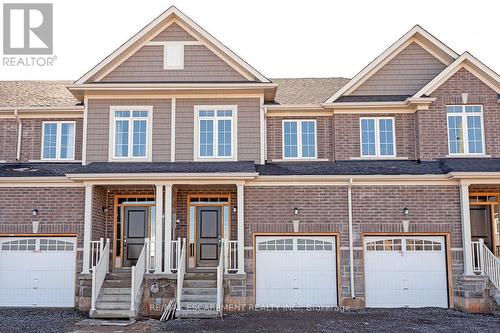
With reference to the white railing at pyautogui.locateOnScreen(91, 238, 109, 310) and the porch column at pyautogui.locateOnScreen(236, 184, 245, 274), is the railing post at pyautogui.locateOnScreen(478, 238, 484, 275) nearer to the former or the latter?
the porch column at pyautogui.locateOnScreen(236, 184, 245, 274)

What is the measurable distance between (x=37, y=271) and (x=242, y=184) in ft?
20.9

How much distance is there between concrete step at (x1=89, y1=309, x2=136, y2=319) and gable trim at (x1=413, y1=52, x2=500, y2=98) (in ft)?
33.2

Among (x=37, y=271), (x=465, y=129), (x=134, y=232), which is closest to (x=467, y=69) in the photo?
(x=465, y=129)

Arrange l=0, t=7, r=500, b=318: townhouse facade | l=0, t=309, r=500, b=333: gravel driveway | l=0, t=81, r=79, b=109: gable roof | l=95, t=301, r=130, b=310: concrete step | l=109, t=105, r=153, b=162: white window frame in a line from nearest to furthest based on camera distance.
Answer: l=0, t=309, r=500, b=333: gravel driveway → l=95, t=301, r=130, b=310: concrete step → l=0, t=7, r=500, b=318: townhouse facade → l=109, t=105, r=153, b=162: white window frame → l=0, t=81, r=79, b=109: gable roof

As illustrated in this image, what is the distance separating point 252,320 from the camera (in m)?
13.3

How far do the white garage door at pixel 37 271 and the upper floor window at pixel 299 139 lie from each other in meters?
6.96

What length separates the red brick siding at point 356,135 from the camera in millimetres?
16750

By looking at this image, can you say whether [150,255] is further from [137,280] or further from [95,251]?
[95,251]

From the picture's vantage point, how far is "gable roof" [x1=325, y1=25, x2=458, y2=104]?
17109mm

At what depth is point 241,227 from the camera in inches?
596

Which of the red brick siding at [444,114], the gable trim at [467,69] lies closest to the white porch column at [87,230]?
the red brick siding at [444,114]

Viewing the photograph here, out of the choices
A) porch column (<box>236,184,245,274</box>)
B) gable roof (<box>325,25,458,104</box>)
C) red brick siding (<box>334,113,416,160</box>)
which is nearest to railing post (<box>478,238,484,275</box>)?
red brick siding (<box>334,113,416,160</box>)

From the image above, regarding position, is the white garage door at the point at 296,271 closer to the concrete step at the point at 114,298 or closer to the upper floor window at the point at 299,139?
the upper floor window at the point at 299,139

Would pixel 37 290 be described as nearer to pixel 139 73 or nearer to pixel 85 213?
pixel 85 213
